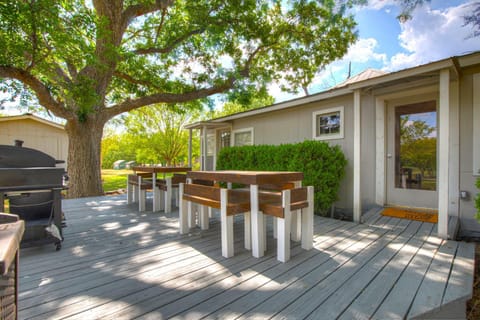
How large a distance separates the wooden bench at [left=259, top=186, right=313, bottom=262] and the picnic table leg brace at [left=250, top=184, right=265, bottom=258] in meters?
0.09

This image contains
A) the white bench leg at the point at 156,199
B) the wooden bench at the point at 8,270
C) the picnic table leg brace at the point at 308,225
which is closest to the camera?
the wooden bench at the point at 8,270

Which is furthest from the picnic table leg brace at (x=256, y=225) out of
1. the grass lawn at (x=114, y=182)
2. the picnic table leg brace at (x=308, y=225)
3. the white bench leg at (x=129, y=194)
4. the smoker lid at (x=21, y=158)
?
the grass lawn at (x=114, y=182)

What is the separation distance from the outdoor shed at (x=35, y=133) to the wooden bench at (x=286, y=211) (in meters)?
13.1

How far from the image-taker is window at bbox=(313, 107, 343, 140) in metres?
4.98

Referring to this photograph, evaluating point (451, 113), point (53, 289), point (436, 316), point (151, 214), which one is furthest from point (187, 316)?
point (451, 113)

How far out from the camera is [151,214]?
13.9 feet

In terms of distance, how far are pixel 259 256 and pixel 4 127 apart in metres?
14.3

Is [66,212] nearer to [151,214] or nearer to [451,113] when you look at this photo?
[151,214]

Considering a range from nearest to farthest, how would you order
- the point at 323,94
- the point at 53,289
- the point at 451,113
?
the point at 53,289, the point at 451,113, the point at 323,94

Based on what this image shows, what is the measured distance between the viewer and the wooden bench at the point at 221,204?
2.37 meters

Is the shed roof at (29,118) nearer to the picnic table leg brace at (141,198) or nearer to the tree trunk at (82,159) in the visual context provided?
the tree trunk at (82,159)

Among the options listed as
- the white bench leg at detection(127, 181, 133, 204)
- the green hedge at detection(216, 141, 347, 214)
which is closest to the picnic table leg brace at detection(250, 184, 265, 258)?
the green hedge at detection(216, 141, 347, 214)

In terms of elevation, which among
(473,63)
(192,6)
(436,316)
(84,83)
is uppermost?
(192,6)

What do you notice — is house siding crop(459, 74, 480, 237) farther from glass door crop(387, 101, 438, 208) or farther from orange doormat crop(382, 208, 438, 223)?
glass door crop(387, 101, 438, 208)
